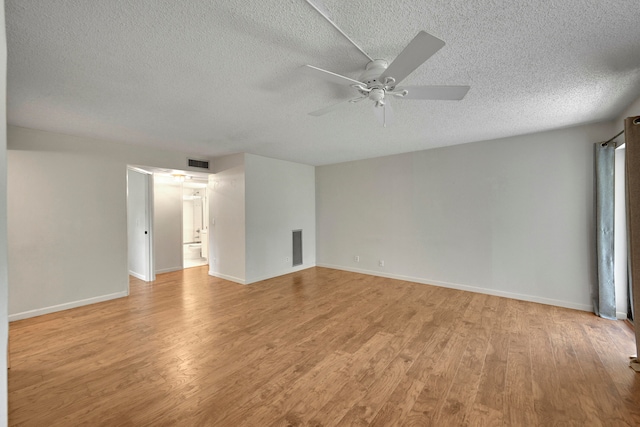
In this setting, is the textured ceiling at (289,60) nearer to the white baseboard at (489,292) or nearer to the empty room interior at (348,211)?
the empty room interior at (348,211)

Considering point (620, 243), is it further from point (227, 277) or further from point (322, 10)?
point (227, 277)

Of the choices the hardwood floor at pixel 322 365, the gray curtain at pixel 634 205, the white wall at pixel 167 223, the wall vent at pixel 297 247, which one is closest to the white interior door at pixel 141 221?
the white wall at pixel 167 223

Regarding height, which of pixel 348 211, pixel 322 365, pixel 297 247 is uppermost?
pixel 348 211

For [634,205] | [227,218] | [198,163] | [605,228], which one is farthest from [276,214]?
[605,228]

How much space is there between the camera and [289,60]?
1.85 m

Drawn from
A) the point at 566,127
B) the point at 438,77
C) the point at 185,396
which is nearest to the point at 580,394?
the point at 438,77

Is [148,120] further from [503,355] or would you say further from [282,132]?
[503,355]

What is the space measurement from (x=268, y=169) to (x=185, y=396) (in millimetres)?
4063

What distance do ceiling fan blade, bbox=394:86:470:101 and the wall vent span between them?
14.4 feet

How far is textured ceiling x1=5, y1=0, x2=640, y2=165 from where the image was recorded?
1407 millimetres

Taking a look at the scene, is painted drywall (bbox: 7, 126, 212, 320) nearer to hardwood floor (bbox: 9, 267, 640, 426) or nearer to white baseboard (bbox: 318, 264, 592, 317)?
hardwood floor (bbox: 9, 267, 640, 426)

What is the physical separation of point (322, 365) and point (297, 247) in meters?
3.77

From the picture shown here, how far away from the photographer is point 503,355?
8.02 feet

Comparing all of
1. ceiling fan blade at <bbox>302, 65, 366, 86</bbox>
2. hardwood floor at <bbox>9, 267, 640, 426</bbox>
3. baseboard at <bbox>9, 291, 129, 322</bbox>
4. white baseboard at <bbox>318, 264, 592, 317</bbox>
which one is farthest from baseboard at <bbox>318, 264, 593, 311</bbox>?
baseboard at <bbox>9, 291, 129, 322</bbox>
